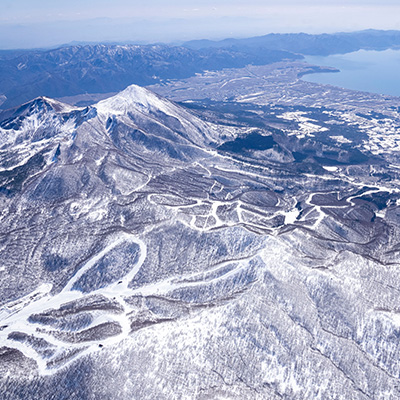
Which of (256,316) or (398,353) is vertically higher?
(256,316)

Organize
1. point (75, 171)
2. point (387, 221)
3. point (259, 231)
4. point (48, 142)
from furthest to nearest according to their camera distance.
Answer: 1. point (48, 142)
2. point (75, 171)
3. point (387, 221)
4. point (259, 231)

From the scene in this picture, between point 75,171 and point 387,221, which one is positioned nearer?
point 387,221

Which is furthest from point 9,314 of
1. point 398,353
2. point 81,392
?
point 398,353

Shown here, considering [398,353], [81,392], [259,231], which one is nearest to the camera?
[81,392]

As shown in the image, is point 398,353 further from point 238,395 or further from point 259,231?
point 259,231

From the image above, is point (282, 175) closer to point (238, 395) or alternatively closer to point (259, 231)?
point (259, 231)

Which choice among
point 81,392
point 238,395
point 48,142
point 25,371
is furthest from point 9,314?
point 48,142

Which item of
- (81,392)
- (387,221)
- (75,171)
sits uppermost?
(75,171)
